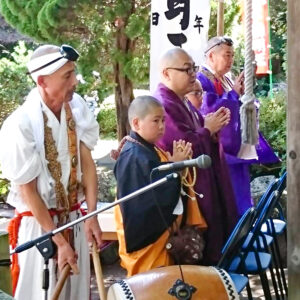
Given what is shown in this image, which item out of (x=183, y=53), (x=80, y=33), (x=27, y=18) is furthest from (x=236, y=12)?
(x=183, y=53)

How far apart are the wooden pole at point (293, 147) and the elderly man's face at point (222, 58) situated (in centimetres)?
138

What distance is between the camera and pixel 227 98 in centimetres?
431

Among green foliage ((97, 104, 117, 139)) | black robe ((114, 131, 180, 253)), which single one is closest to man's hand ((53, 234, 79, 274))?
black robe ((114, 131, 180, 253))

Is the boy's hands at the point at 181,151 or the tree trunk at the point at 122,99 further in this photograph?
the tree trunk at the point at 122,99

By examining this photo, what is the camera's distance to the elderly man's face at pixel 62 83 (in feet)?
9.68

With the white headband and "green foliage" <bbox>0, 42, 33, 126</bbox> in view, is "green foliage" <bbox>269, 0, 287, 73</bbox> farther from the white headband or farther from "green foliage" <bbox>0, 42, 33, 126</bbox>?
the white headband

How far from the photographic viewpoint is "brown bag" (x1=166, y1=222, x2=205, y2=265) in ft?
10.7

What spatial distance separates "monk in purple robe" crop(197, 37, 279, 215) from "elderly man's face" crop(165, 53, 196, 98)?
64 centimetres

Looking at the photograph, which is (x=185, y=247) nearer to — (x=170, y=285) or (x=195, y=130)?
(x=195, y=130)

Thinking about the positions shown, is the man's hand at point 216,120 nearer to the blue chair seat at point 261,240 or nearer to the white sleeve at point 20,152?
the blue chair seat at point 261,240

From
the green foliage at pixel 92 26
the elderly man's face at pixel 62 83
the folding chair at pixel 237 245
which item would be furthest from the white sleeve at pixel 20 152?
the green foliage at pixel 92 26

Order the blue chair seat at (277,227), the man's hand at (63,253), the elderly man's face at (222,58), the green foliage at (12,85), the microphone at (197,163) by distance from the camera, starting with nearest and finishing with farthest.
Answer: the microphone at (197,163) < the man's hand at (63,253) < the blue chair seat at (277,227) < the elderly man's face at (222,58) < the green foliage at (12,85)

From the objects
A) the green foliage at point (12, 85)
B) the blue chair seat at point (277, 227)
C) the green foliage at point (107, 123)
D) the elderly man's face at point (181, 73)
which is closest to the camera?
the elderly man's face at point (181, 73)

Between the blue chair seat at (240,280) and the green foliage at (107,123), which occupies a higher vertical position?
the green foliage at (107,123)
